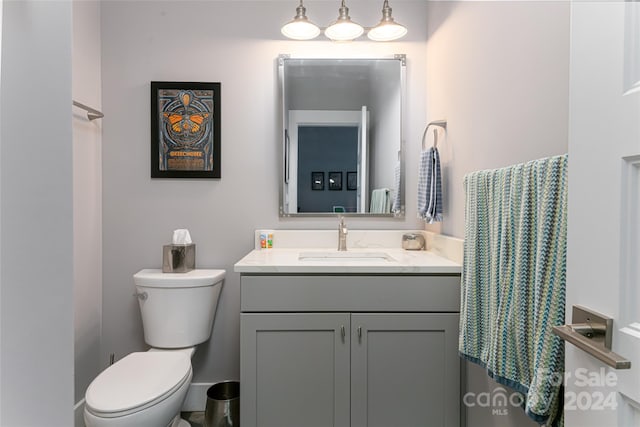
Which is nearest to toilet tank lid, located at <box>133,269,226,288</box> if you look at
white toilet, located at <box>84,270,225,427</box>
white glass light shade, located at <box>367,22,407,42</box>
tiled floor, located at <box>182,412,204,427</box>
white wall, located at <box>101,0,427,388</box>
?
white toilet, located at <box>84,270,225,427</box>

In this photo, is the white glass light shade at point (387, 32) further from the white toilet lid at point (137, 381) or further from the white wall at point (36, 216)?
the white toilet lid at point (137, 381)

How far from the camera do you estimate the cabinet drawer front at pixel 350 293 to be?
142cm

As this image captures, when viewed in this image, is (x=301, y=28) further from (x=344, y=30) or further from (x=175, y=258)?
(x=175, y=258)

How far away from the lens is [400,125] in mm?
2012

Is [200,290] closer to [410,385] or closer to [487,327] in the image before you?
[410,385]

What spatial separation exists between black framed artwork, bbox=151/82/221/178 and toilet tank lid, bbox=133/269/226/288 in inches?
21.8

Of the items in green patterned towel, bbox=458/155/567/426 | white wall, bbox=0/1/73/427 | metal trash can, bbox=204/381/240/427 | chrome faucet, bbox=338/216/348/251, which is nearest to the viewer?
white wall, bbox=0/1/73/427

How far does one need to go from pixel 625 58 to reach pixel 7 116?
0.81m

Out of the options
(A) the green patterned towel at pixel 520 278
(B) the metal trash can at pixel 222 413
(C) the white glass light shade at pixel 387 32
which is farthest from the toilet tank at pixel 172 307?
(C) the white glass light shade at pixel 387 32

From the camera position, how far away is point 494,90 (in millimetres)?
1288

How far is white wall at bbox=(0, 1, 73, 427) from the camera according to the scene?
40 cm

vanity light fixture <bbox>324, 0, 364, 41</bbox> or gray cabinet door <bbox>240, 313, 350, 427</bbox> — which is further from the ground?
vanity light fixture <bbox>324, 0, 364, 41</bbox>

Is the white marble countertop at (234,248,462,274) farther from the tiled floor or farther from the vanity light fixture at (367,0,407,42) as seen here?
the vanity light fixture at (367,0,407,42)

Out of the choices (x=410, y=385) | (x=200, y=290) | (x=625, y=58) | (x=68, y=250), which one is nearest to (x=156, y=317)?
(x=200, y=290)
